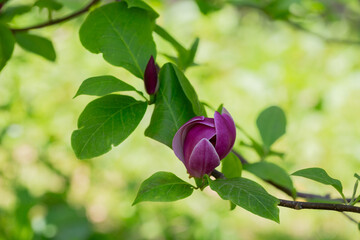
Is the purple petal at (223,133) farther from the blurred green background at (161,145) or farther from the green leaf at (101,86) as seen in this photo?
the blurred green background at (161,145)

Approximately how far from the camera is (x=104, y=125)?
17.0 inches

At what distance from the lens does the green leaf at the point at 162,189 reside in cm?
38

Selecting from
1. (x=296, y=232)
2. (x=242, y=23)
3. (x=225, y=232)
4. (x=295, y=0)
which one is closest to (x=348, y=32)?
(x=242, y=23)

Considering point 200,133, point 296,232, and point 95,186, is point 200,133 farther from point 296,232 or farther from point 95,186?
point 296,232

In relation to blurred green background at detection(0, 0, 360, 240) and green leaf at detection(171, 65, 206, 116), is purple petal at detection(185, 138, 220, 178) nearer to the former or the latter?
green leaf at detection(171, 65, 206, 116)

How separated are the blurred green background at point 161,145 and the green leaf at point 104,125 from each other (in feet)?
4.21

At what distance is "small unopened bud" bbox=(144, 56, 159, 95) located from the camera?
44 centimetres

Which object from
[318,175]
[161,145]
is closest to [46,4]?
[318,175]

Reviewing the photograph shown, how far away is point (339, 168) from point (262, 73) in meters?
0.66

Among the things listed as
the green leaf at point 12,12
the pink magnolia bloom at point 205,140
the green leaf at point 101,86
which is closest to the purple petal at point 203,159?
the pink magnolia bloom at point 205,140

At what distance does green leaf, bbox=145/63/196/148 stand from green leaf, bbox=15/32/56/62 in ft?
0.86

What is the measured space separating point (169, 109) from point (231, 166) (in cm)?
10

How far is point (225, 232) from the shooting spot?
6.66 ft

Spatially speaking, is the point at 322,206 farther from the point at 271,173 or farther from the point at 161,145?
the point at 161,145
